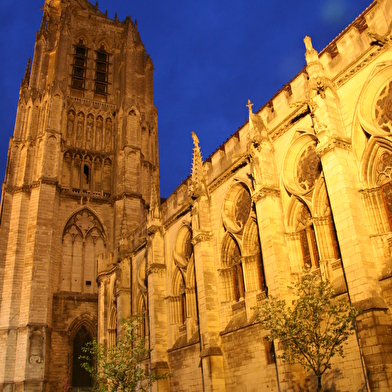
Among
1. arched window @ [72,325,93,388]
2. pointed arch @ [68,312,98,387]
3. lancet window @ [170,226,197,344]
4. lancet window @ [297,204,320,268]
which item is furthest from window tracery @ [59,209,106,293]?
lancet window @ [297,204,320,268]

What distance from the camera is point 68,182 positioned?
3619 centimetres

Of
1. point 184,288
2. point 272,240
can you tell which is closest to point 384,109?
point 272,240

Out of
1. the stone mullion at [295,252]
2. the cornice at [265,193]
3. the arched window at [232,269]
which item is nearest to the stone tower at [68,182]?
the arched window at [232,269]

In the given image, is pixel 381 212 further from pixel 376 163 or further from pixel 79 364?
pixel 79 364

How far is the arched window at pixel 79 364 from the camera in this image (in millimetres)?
30312

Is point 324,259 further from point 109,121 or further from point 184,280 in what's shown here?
point 109,121

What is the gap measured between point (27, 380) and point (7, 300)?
5231 mm

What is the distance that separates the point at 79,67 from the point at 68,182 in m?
12.3

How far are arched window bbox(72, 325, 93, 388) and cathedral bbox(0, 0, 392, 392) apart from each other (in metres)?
0.12

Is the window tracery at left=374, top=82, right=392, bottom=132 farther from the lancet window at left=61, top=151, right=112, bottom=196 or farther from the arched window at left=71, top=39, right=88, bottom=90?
the arched window at left=71, top=39, right=88, bottom=90

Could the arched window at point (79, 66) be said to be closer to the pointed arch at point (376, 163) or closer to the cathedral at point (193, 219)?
the cathedral at point (193, 219)

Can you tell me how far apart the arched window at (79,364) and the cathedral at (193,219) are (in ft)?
0.39

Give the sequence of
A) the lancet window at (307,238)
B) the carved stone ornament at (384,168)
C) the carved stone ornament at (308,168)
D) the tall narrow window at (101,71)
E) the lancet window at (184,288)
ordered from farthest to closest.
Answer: the tall narrow window at (101,71), the lancet window at (184,288), the carved stone ornament at (308,168), the lancet window at (307,238), the carved stone ornament at (384,168)

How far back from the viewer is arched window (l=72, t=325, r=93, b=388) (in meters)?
30.3
